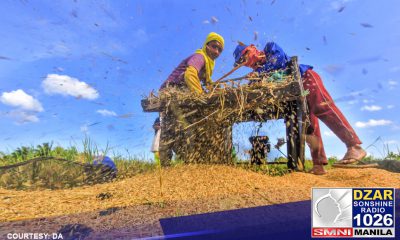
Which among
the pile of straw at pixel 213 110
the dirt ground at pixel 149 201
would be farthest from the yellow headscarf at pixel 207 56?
the dirt ground at pixel 149 201

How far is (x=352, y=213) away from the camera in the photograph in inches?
64.3

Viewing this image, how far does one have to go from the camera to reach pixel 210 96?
10.0ft

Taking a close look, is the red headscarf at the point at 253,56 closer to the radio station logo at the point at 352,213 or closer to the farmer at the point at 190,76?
the farmer at the point at 190,76

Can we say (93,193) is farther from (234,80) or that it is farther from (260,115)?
(260,115)

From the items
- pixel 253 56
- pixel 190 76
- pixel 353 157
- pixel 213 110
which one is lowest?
pixel 353 157

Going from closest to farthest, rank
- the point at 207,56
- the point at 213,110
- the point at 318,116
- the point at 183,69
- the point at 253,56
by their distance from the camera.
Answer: the point at 213,110, the point at 318,116, the point at 183,69, the point at 253,56, the point at 207,56

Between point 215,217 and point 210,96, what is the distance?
1690 mm

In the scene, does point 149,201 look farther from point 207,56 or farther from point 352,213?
point 207,56

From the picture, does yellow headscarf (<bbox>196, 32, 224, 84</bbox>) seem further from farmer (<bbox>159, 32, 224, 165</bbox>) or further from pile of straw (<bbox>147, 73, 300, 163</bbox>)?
pile of straw (<bbox>147, 73, 300, 163</bbox>)

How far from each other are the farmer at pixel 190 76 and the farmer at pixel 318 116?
736mm

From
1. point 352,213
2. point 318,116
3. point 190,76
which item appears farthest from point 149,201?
point 318,116

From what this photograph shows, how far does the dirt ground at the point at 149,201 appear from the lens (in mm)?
1676

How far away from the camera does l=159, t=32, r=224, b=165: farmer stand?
132 inches

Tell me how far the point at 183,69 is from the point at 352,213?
2.78m
